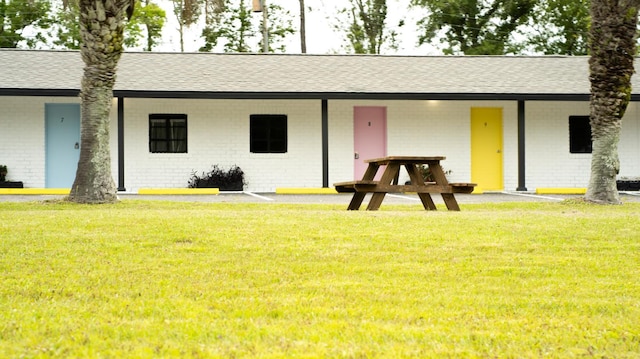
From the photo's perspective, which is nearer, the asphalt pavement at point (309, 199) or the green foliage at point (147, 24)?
the asphalt pavement at point (309, 199)

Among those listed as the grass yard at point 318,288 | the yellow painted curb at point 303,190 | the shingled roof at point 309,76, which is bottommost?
the grass yard at point 318,288

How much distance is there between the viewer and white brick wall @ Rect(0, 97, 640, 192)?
24.2 m

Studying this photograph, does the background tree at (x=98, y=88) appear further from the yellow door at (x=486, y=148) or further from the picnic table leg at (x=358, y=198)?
the yellow door at (x=486, y=148)

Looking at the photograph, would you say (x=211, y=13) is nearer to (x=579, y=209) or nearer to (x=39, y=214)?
(x=39, y=214)

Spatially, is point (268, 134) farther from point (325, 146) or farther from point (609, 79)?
point (609, 79)

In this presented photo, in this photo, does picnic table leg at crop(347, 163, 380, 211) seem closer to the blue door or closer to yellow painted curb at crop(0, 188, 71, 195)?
yellow painted curb at crop(0, 188, 71, 195)

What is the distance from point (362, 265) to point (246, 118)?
17495mm

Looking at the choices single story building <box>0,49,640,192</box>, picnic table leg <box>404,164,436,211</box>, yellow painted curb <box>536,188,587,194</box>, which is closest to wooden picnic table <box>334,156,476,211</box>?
picnic table leg <box>404,164,436,211</box>

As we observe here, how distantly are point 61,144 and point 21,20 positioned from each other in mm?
22692

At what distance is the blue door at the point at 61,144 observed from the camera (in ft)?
79.7

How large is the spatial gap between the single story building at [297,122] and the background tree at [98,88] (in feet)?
22.1

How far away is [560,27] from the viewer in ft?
147

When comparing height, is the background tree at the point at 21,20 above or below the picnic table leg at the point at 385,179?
above

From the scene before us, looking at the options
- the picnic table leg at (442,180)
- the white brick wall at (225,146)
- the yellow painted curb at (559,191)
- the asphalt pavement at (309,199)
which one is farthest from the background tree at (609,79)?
the white brick wall at (225,146)
